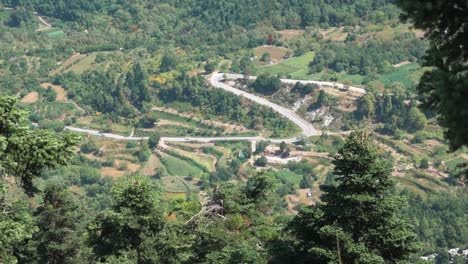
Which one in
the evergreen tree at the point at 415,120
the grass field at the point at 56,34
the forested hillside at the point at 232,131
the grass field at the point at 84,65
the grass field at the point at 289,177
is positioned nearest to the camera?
the forested hillside at the point at 232,131

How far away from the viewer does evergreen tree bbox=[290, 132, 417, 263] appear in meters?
12.3

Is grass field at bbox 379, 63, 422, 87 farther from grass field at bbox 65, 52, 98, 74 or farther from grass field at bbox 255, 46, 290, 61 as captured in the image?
grass field at bbox 65, 52, 98, 74

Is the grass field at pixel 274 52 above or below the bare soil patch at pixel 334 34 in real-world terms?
below

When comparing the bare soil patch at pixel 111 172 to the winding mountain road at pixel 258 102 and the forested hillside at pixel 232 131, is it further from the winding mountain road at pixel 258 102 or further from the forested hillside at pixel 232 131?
the winding mountain road at pixel 258 102

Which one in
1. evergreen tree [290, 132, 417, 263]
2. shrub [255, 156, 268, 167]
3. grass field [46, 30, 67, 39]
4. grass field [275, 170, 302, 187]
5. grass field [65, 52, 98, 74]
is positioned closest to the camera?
evergreen tree [290, 132, 417, 263]

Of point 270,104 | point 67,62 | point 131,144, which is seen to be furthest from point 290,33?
point 131,144

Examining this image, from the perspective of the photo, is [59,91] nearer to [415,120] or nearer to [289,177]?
[289,177]

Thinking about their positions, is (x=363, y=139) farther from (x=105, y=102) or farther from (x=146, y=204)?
(x=105, y=102)

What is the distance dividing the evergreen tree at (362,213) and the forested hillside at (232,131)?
0.04 m

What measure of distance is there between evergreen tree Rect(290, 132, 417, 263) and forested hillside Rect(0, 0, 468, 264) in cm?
4

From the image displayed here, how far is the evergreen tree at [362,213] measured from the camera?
12328 millimetres

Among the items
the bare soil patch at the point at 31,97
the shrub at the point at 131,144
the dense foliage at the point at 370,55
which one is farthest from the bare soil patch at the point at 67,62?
the dense foliage at the point at 370,55

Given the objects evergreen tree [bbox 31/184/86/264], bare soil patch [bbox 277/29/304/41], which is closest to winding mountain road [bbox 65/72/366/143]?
bare soil patch [bbox 277/29/304/41]

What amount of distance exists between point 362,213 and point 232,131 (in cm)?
6856
